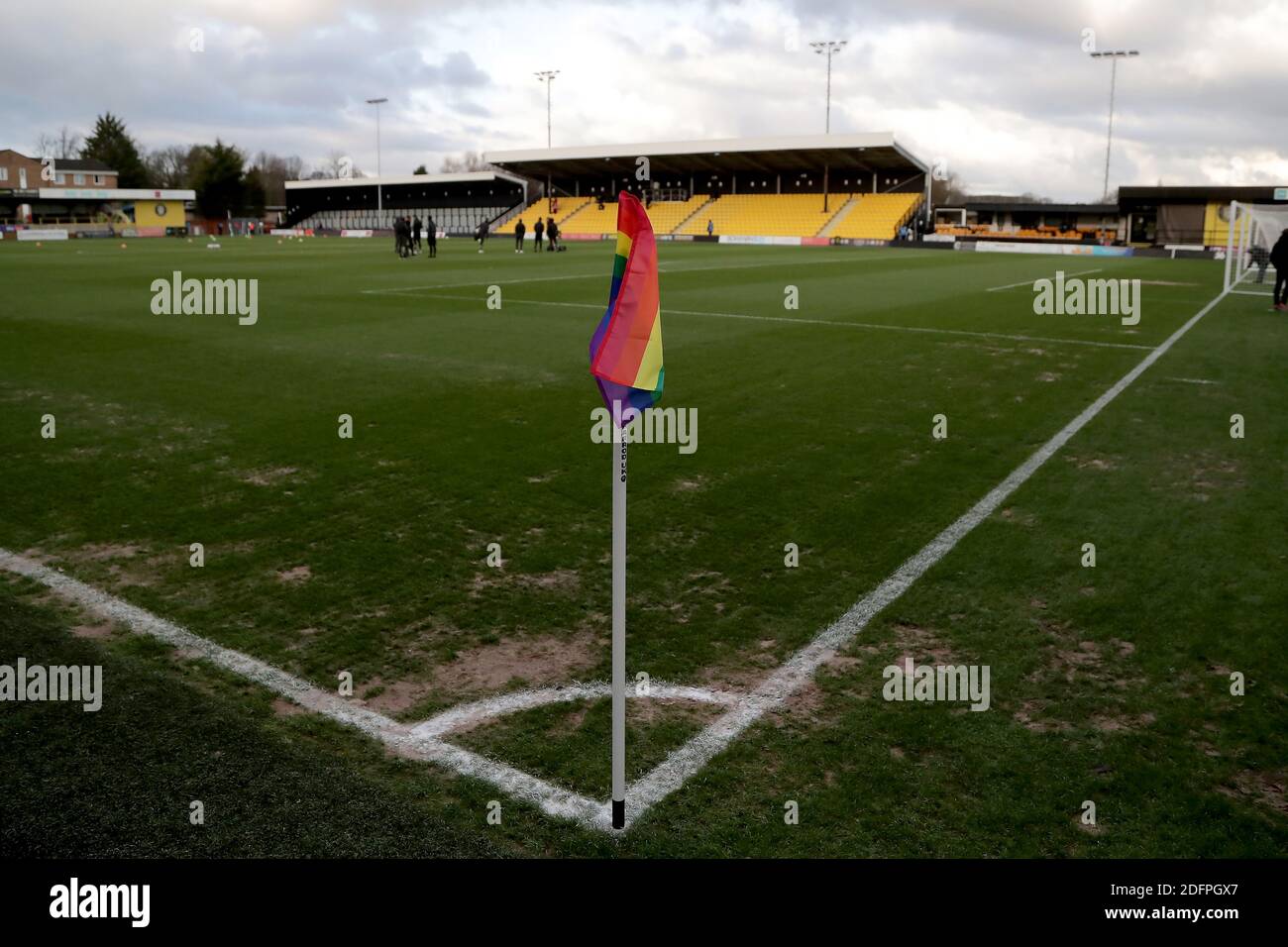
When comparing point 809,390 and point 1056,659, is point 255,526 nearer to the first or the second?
point 1056,659

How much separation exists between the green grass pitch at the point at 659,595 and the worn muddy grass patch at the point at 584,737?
24 millimetres

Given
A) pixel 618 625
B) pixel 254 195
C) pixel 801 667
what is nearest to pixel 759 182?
pixel 254 195

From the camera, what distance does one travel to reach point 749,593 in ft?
21.0

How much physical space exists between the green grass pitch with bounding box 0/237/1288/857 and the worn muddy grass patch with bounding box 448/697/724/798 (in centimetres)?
2

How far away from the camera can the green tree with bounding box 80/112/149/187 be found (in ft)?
355

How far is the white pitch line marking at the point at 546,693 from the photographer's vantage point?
165 inches

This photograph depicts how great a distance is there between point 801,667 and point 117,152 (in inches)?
4959

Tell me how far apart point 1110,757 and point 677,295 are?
22.3 meters

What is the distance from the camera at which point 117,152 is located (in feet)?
362

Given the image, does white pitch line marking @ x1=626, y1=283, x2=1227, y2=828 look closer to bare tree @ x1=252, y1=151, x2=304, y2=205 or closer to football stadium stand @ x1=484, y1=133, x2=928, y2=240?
football stadium stand @ x1=484, y1=133, x2=928, y2=240

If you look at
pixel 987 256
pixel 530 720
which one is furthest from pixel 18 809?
pixel 987 256
